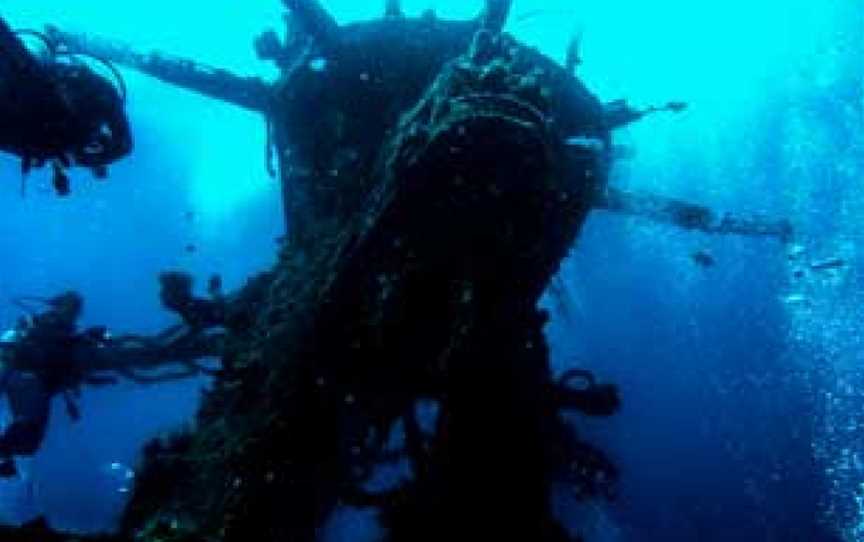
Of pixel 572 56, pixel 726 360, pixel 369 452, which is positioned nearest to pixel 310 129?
pixel 572 56

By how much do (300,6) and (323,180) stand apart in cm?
174

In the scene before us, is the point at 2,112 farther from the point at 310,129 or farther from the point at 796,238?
the point at 796,238

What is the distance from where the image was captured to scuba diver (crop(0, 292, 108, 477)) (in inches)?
359

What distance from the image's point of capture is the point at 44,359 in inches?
368

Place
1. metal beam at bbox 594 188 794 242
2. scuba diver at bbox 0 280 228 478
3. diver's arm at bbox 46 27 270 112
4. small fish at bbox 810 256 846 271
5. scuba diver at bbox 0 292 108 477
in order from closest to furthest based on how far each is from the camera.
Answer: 1. scuba diver at bbox 0 280 228 478
2. scuba diver at bbox 0 292 108 477
3. diver's arm at bbox 46 27 270 112
4. metal beam at bbox 594 188 794 242
5. small fish at bbox 810 256 846 271

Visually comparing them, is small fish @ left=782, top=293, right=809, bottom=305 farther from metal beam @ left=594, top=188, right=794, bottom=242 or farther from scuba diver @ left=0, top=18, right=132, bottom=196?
scuba diver @ left=0, top=18, right=132, bottom=196

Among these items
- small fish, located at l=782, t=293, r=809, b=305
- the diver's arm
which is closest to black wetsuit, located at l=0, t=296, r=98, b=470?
the diver's arm

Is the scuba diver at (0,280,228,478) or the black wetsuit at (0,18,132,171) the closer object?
the black wetsuit at (0,18,132,171)

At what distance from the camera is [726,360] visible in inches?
1667

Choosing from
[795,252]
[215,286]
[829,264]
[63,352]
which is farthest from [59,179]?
[795,252]

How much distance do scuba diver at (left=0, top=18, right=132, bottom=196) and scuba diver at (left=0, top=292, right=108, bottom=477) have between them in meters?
3.88

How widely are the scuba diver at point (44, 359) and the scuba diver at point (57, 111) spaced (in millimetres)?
3877

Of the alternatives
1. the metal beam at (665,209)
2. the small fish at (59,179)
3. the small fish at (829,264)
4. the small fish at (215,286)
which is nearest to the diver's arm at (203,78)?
the small fish at (215,286)

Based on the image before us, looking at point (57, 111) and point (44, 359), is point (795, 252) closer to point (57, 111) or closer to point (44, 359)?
point (44, 359)
